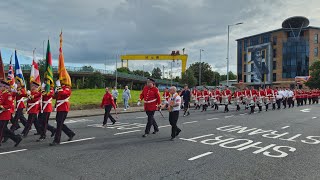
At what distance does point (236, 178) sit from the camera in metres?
5.89

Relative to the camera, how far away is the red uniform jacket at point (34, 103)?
997 cm

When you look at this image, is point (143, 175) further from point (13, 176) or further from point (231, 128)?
point (231, 128)

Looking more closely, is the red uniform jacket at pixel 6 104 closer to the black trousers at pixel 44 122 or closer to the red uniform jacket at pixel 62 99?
the red uniform jacket at pixel 62 99

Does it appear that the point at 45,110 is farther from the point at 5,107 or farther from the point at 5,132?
the point at 5,107

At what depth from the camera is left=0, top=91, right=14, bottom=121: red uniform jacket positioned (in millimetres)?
8297

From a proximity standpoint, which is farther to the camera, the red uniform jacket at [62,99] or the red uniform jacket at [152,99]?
the red uniform jacket at [152,99]

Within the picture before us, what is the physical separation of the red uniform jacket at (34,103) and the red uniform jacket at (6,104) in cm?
150

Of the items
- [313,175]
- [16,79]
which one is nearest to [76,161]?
[313,175]

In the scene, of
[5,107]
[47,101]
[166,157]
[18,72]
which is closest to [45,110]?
[47,101]

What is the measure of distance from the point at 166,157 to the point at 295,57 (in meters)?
79.8

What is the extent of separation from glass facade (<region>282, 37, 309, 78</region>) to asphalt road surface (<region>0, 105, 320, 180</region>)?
74.1m

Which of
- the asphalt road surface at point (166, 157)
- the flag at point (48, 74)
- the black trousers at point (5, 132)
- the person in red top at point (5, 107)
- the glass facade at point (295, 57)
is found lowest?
the asphalt road surface at point (166, 157)

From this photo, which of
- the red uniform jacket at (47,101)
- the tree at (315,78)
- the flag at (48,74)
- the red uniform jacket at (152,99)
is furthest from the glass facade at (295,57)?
the red uniform jacket at (47,101)

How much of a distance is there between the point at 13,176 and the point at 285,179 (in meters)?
5.02
